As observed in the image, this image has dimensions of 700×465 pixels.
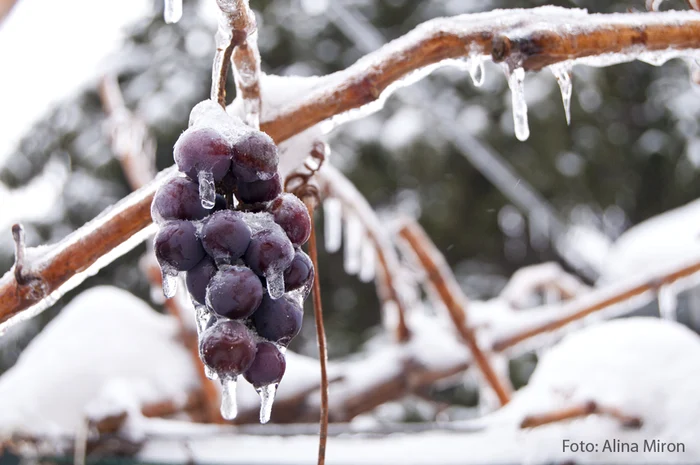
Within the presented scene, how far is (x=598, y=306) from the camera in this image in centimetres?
146

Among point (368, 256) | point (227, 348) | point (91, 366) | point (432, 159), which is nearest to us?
point (227, 348)

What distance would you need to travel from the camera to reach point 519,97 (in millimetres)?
649

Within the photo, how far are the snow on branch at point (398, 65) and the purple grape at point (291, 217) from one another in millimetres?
130

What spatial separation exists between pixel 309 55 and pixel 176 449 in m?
4.11

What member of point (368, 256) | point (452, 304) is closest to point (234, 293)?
point (368, 256)

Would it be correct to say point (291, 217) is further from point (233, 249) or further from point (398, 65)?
point (398, 65)

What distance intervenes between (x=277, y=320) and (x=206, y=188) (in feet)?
0.29

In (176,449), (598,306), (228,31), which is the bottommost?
(176,449)

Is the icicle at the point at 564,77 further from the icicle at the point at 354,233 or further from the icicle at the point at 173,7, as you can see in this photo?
the icicle at the point at 354,233

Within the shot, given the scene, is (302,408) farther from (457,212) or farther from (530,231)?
(530,231)

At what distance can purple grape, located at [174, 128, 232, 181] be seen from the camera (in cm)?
40

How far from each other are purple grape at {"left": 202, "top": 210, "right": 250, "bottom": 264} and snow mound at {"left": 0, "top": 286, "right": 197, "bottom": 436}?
90cm

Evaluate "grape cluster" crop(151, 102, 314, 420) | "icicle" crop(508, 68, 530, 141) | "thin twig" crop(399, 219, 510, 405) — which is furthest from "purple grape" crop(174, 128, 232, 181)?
"thin twig" crop(399, 219, 510, 405)

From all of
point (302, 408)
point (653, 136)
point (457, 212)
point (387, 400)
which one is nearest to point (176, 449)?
point (302, 408)
